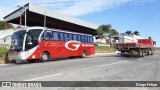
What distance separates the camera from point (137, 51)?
30000mm

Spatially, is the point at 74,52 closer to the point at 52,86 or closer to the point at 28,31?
the point at 28,31

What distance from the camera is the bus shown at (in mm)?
21891

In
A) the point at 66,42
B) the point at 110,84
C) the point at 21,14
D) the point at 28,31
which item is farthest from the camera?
the point at 21,14

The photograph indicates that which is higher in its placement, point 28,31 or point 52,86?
point 28,31

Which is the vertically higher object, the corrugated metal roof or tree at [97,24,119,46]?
the corrugated metal roof

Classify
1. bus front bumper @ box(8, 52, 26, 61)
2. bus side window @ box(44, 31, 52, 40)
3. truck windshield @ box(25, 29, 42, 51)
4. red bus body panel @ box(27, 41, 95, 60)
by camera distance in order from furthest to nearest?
bus side window @ box(44, 31, 52, 40), red bus body panel @ box(27, 41, 95, 60), truck windshield @ box(25, 29, 42, 51), bus front bumper @ box(8, 52, 26, 61)

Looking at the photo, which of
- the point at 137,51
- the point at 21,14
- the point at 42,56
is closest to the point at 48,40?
the point at 42,56

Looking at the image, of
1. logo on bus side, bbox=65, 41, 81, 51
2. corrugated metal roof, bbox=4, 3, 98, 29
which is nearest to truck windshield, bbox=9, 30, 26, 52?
logo on bus side, bbox=65, 41, 81, 51

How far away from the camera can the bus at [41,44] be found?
2189 cm

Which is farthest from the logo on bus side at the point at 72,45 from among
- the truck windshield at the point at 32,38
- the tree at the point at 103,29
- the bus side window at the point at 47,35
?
the tree at the point at 103,29

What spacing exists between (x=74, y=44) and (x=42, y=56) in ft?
18.9

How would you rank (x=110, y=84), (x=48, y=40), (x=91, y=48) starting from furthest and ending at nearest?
(x=91, y=48) → (x=48, y=40) → (x=110, y=84)

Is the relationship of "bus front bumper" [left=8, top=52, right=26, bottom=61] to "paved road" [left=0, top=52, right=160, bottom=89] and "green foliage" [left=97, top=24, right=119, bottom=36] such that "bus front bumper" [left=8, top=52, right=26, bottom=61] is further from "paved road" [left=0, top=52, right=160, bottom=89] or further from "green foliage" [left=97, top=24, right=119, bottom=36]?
"green foliage" [left=97, top=24, right=119, bottom=36]

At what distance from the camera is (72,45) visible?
28.1m
